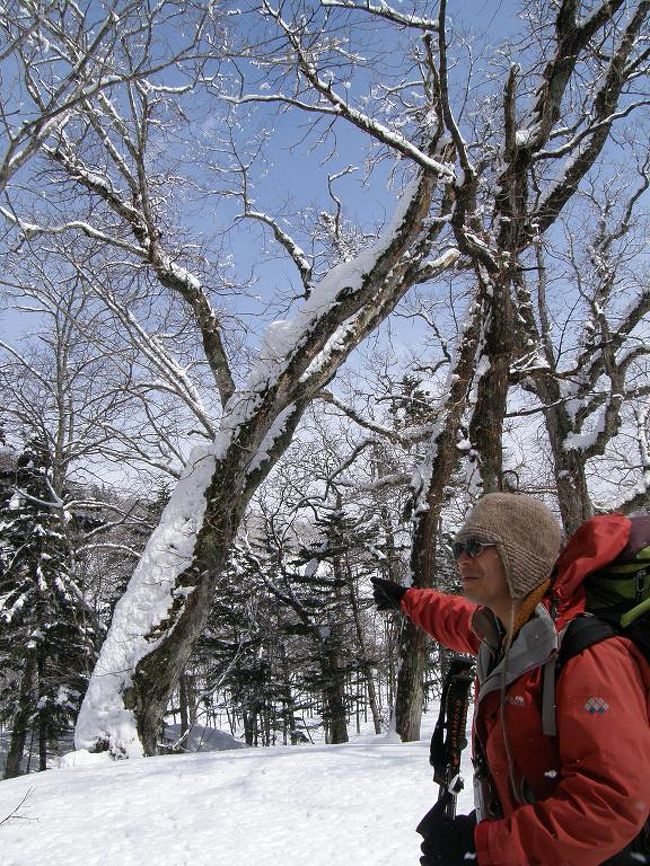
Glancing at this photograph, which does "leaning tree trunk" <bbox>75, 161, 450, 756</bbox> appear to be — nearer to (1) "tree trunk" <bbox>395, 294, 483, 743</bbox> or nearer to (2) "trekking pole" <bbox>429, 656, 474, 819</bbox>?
(1) "tree trunk" <bbox>395, 294, 483, 743</bbox>

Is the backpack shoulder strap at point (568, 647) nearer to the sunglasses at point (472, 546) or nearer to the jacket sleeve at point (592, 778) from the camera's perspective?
the jacket sleeve at point (592, 778)

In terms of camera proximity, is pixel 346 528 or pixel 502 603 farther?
pixel 346 528

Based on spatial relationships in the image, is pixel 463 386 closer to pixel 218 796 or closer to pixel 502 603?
pixel 218 796

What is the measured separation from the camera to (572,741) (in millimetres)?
1296

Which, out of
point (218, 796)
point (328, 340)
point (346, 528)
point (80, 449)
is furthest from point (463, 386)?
point (346, 528)

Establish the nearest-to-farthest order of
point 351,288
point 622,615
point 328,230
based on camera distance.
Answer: point 622,615
point 351,288
point 328,230

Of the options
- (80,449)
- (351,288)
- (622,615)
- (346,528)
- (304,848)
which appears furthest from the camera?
(346,528)

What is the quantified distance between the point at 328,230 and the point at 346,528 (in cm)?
1010

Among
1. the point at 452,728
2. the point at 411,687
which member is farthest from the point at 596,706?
the point at 411,687

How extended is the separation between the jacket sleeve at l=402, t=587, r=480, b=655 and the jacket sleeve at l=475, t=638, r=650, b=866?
803 millimetres

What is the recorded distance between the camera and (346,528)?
59.9ft

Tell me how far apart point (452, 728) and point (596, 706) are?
31.1 inches

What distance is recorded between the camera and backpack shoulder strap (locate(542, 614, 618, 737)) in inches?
54.1

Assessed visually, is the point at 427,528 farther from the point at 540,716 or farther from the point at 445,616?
the point at 540,716
